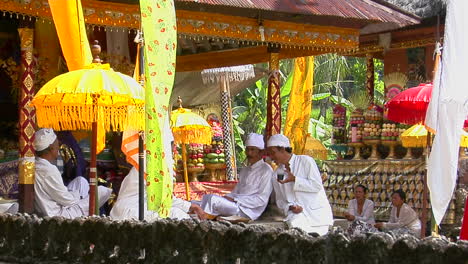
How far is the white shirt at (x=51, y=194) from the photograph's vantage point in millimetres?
9328

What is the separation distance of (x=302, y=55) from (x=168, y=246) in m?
7.27

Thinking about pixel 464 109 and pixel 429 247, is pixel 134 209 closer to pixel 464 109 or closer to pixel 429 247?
pixel 464 109

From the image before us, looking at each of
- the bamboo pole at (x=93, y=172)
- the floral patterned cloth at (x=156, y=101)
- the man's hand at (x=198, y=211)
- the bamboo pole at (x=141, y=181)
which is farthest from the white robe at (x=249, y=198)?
the floral patterned cloth at (x=156, y=101)

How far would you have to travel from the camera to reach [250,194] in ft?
35.2

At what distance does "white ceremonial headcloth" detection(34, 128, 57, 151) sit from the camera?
962 cm

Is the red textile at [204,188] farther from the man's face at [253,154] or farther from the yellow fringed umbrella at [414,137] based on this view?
the man's face at [253,154]

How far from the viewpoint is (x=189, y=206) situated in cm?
945

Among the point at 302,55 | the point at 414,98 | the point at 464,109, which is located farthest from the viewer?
the point at 302,55

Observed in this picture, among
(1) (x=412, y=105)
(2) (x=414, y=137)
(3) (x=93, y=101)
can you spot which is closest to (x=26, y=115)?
(3) (x=93, y=101)

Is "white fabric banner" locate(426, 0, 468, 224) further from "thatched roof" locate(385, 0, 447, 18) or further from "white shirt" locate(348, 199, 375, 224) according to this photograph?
"thatched roof" locate(385, 0, 447, 18)

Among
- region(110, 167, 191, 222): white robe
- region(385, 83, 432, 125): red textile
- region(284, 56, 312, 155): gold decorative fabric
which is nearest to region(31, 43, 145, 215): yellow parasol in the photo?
region(110, 167, 191, 222): white robe

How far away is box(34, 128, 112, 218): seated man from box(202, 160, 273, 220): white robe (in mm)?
1427

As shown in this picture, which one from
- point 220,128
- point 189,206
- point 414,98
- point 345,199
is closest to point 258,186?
point 189,206

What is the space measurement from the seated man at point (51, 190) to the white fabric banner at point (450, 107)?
4004mm
